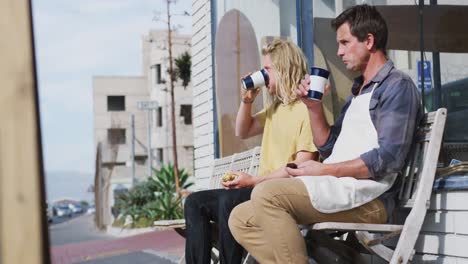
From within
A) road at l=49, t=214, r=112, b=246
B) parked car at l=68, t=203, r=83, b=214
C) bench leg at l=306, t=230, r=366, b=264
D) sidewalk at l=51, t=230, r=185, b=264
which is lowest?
parked car at l=68, t=203, r=83, b=214

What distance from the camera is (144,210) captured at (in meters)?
18.4

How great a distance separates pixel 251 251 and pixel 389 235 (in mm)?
562

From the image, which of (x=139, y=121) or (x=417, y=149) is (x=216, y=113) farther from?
(x=139, y=121)

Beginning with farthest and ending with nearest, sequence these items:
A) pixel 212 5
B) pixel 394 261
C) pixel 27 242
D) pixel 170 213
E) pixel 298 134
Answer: pixel 170 213
pixel 212 5
pixel 298 134
pixel 394 261
pixel 27 242

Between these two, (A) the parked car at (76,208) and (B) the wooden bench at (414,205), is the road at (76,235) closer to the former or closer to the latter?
(B) the wooden bench at (414,205)

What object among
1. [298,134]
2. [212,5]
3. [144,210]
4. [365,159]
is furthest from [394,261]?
[144,210]

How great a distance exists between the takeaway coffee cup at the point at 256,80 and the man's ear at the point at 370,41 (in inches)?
29.0

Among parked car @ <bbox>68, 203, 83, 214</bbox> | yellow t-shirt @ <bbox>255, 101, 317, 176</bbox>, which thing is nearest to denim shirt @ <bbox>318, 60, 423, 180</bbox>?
yellow t-shirt @ <bbox>255, 101, 317, 176</bbox>

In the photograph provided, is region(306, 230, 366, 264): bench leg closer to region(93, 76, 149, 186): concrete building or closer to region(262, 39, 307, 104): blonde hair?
region(262, 39, 307, 104): blonde hair

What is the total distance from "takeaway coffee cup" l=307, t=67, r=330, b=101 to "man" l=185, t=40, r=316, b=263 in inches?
21.6

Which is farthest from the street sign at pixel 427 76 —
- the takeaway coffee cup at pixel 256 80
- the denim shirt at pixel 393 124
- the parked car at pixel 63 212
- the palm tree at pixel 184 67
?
the parked car at pixel 63 212

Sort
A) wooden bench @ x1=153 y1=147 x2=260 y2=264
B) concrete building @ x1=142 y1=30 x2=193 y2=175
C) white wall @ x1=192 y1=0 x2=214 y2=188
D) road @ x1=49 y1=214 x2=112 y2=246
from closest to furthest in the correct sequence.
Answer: wooden bench @ x1=153 y1=147 x2=260 y2=264 < white wall @ x1=192 y1=0 x2=214 y2=188 < road @ x1=49 y1=214 x2=112 y2=246 < concrete building @ x1=142 y1=30 x2=193 y2=175

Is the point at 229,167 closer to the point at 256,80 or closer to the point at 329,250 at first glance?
the point at 256,80

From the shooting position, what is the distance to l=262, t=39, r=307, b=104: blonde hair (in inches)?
143
